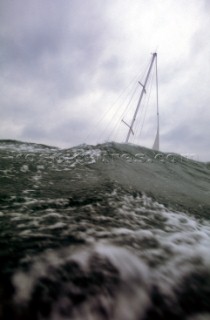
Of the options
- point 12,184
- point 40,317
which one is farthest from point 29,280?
point 12,184

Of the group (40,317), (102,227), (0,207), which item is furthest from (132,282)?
(0,207)

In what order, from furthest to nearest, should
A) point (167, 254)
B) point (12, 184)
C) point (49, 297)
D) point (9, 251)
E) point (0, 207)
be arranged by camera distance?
1. point (12, 184)
2. point (0, 207)
3. point (167, 254)
4. point (9, 251)
5. point (49, 297)

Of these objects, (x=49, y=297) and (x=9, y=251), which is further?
(x=9, y=251)

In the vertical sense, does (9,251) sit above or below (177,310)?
above

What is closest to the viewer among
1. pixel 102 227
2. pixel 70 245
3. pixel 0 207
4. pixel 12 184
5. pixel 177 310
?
pixel 177 310

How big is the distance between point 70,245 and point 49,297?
58 cm

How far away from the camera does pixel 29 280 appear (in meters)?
1.37

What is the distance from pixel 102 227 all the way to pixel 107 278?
843 mm

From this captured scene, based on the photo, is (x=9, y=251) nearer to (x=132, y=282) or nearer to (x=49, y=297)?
(x=49, y=297)

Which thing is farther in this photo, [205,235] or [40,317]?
[205,235]

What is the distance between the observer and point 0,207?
2.72 m

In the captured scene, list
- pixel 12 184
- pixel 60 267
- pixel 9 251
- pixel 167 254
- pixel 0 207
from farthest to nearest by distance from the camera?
1. pixel 12 184
2. pixel 0 207
3. pixel 167 254
4. pixel 9 251
5. pixel 60 267

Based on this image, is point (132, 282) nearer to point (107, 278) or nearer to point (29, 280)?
point (107, 278)

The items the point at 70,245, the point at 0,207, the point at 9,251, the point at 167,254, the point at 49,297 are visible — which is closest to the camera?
the point at 49,297
